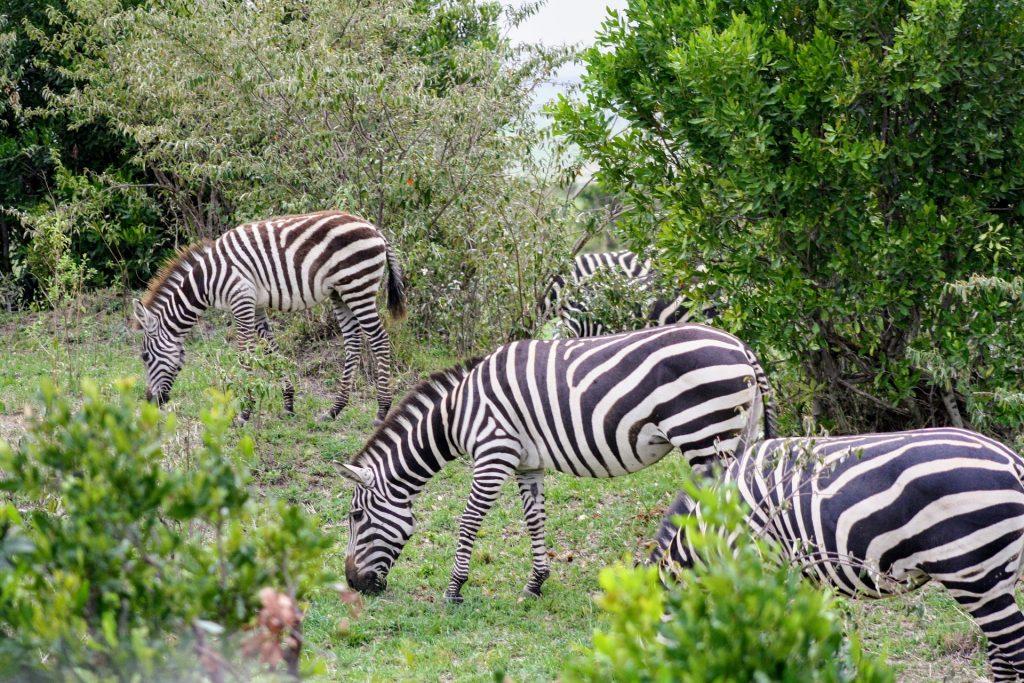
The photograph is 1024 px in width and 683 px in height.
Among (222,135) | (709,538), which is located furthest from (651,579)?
(222,135)

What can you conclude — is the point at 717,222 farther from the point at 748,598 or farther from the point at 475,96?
the point at 748,598

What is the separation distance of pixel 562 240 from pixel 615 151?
2.29 m

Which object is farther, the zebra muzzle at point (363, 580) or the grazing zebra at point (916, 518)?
the zebra muzzle at point (363, 580)

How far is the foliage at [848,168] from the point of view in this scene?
6578 millimetres

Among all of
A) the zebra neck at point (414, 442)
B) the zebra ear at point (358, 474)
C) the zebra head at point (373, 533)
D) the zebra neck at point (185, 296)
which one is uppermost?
the zebra neck at point (185, 296)

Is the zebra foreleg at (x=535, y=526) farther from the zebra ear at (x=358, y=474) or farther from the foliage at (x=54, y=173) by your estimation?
the foliage at (x=54, y=173)

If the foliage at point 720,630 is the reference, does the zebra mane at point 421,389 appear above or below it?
above

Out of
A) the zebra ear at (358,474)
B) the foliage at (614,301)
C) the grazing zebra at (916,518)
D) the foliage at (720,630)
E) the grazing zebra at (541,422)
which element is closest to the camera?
the foliage at (720,630)

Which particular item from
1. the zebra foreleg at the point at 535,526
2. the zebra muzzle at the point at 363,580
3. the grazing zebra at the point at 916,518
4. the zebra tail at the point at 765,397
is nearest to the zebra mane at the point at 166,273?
the zebra muzzle at the point at 363,580

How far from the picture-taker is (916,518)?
15.3 feet

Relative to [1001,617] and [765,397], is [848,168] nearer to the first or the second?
[765,397]

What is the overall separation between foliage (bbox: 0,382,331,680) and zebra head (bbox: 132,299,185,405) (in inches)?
312

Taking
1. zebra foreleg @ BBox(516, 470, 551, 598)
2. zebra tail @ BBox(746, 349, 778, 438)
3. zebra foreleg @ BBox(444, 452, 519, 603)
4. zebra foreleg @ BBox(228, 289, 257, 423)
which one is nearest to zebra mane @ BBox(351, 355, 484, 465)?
zebra foreleg @ BBox(444, 452, 519, 603)

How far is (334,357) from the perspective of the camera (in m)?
12.1
